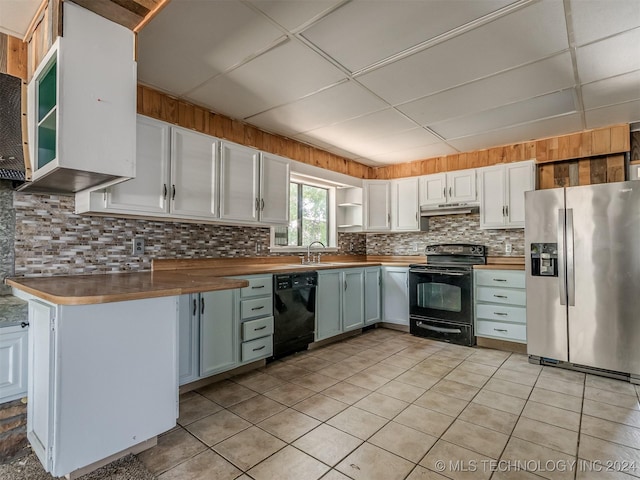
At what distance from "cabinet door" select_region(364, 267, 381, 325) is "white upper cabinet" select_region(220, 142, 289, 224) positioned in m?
1.43

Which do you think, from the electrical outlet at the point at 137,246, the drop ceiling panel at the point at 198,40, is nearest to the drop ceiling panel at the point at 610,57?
the drop ceiling panel at the point at 198,40

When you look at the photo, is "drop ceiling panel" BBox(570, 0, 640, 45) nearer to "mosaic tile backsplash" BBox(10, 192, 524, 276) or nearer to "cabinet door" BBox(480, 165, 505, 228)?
"cabinet door" BBox(480, 165, 505, 228)

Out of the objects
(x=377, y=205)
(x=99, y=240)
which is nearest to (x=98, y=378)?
(x=99, y=240)

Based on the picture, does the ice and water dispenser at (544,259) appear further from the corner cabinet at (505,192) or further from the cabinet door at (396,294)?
the cabinet door at (396,294)

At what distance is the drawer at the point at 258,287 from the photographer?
9.55 feet

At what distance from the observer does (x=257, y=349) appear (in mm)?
2984

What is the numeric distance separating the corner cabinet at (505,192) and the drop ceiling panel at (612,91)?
951 millimetres

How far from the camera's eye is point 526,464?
1742 mm

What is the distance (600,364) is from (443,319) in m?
1.46

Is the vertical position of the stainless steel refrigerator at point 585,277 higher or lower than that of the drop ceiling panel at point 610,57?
lower

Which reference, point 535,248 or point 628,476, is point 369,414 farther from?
point 535,248

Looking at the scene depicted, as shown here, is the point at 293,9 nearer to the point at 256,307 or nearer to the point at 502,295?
the point at 256,307

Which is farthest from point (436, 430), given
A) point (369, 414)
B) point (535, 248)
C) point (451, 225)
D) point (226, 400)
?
point (451, 225)

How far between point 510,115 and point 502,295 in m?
1.86
